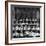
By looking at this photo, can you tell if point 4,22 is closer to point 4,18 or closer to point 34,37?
point 4,18

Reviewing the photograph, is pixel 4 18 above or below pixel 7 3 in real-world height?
below

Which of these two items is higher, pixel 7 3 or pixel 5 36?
pixel 7 3

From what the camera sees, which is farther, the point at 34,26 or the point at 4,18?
the point at 34,26

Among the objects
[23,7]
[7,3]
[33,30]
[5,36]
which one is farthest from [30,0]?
[5,36]

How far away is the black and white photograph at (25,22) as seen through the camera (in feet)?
4.78

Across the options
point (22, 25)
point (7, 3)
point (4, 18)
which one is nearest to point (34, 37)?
point (22, 25)

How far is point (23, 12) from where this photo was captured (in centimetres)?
150

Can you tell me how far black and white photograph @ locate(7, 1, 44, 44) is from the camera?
1.46m

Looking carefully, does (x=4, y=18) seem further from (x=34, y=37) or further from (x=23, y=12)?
(x=34, y=37)

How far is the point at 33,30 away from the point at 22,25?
7.7 inches

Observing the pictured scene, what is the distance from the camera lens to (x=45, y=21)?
1539 millimetres

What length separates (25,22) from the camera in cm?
149

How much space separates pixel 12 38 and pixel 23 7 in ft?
1.70

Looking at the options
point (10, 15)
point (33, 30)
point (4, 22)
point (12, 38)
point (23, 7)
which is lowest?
point (12, 38)
